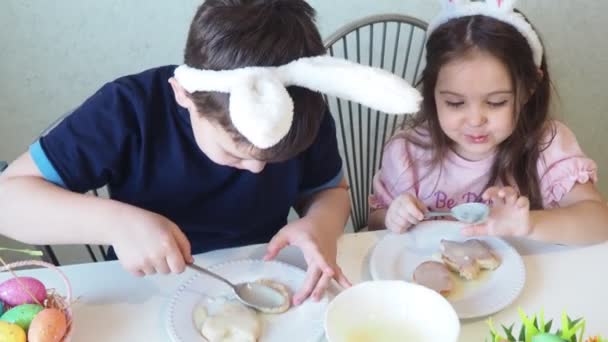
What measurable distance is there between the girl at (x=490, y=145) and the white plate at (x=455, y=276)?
0.03 meters

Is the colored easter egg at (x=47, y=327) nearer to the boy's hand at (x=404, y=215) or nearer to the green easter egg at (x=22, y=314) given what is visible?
the green easter egg at (x=22, y=314)

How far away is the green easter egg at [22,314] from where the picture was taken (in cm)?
69

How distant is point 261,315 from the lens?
30.8 inches

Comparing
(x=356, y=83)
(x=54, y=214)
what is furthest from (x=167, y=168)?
(x=356, y=83)

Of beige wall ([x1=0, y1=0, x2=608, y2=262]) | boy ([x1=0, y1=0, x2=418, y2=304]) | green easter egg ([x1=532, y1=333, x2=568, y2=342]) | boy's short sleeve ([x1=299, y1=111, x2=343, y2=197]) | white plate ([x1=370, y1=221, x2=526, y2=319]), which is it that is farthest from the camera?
beige wall ([x1=0, y1=0, x2=608, y2=262])

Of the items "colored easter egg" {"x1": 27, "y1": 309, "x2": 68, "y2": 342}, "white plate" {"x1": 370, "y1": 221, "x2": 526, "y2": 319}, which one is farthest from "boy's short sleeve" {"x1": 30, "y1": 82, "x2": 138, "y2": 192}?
"white plate" {"x1": 370, "y1": 221, "x2": 526, "y2": 319}

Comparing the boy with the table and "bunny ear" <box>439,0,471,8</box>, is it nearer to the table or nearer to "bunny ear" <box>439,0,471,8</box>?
the table

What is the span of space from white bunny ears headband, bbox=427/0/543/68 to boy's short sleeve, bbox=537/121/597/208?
14 cm

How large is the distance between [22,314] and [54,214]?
153 mm

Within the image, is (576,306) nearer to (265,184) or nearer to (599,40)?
(265,184)

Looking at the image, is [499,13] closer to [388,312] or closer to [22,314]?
[388,312]

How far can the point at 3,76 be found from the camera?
1.46 meters

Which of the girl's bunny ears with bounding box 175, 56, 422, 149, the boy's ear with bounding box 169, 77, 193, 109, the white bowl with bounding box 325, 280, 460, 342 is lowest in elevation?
the white bowl with bounding box 325, 280, 460, 342

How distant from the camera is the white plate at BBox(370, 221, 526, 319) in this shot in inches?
31.7
